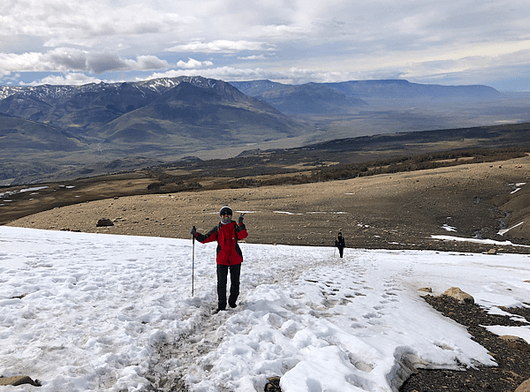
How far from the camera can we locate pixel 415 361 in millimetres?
6590

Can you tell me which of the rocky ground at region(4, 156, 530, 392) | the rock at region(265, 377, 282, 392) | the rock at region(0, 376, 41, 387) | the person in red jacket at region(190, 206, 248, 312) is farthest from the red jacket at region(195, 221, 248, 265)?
the rocky ground at region(4, 156, 530, 392)

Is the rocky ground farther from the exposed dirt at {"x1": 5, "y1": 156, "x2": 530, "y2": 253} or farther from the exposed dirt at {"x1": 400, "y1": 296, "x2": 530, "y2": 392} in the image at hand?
the exposed dirt at {"x1": 400, "y1": 296, "x2": 530, "y2": 392}

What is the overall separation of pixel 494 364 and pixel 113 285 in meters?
8.72

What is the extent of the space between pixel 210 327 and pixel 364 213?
84.9 feet

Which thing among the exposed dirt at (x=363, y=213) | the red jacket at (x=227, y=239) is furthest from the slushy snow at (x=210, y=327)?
the exposed dirt at (x=363, y=213)

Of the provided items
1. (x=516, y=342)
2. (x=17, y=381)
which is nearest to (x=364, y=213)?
(x=516, y=342)

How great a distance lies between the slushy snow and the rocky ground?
505 inches

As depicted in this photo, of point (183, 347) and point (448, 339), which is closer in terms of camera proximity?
point (183, 347)

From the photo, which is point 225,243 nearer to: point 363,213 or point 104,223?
point 104,223

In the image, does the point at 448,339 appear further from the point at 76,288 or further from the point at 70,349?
the point at 76,288

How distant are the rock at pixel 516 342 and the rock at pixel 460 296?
2615mm

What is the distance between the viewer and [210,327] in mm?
7238

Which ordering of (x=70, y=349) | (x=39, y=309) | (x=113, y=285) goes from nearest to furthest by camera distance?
(x=70, y=349) → (x=39, y=309) → (x=113, y=285)

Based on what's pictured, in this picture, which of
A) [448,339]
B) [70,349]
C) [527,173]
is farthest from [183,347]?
[527,173]
